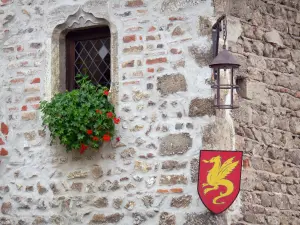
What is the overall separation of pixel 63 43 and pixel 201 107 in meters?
1.75

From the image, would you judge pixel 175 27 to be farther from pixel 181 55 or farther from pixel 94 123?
pixel 94 123

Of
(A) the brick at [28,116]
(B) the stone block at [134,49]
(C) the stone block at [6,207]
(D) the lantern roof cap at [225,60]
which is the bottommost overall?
(C) the stone block at [6,207]

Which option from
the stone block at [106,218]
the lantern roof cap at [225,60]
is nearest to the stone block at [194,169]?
the stone block at [106,218]

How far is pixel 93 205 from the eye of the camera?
9648 mm

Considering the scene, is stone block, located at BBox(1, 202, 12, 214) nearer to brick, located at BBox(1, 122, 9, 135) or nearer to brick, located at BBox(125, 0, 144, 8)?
brick, located at BBox(1, 122, 9, 135)

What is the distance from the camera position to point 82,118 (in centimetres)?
948

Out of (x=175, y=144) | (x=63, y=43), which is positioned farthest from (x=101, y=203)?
(x=63, y=43)

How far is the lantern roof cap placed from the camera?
29.1ft

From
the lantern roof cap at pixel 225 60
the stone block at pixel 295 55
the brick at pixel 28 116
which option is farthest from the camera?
the stone block at pixel 295 55

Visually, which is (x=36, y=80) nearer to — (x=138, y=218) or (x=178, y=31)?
(x=178, y=31)

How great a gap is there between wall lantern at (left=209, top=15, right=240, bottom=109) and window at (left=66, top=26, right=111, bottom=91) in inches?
47.0

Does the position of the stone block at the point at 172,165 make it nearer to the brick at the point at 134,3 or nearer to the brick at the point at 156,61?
the brick at the point at 156,61

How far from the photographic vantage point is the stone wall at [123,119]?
9.30 m

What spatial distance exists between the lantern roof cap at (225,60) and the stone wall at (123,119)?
388 millimetres
